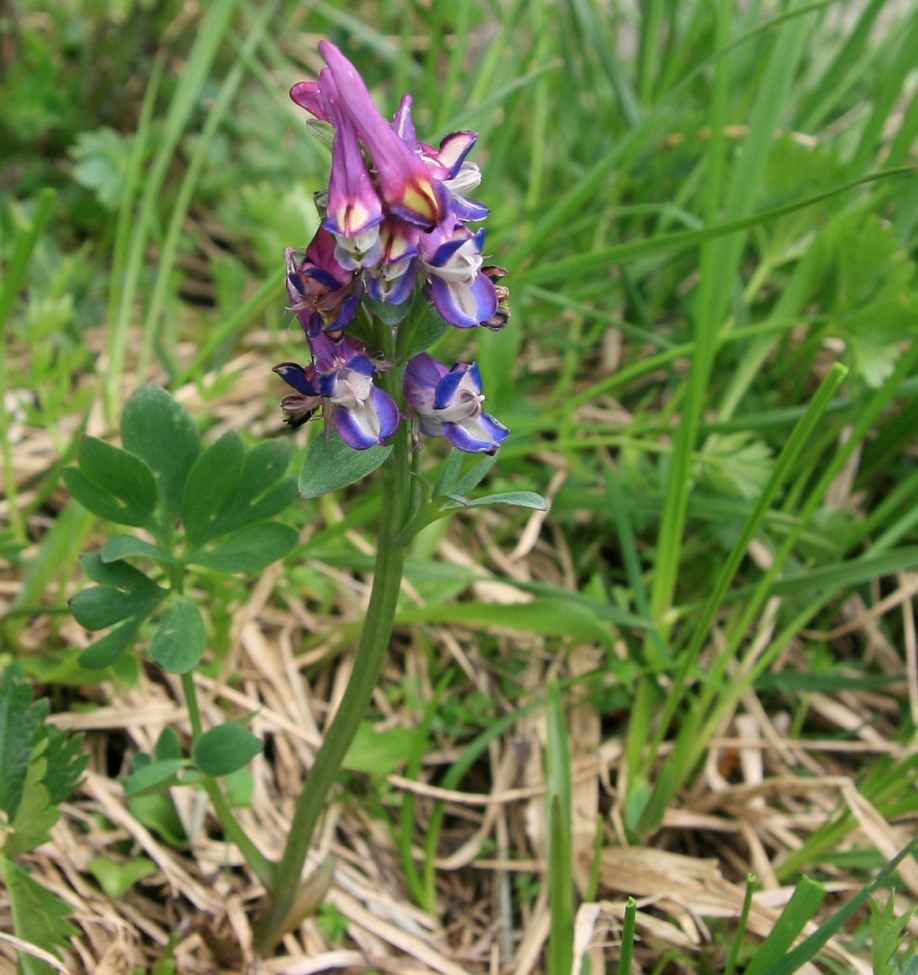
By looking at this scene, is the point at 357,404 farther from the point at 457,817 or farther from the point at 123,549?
the point at 457,817

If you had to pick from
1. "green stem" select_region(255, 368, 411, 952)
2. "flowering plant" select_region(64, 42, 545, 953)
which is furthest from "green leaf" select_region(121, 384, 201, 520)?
"green stem" select_region(255, 368, 411, 952)

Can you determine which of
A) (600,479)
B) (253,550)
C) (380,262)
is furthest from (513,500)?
(600,479)

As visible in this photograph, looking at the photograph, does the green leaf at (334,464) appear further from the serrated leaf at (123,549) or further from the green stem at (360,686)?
the serrated leaf at (123,549)

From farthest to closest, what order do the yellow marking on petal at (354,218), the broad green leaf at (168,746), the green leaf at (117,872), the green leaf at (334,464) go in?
the green leaf at (117,872) → the broad green leaf at (168,746) → the green leaf at (334,464) → the yellow marking on petal at (354,218)

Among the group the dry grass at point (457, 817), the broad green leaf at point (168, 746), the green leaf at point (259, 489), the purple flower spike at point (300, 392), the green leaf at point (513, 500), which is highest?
the purple flower spike at point (300, 392)

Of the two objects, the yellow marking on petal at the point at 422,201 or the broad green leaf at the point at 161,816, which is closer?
the yellow marking on petal at the point at 422,201

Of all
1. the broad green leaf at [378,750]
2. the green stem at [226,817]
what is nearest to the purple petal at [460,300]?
the green stem at [226,817]
